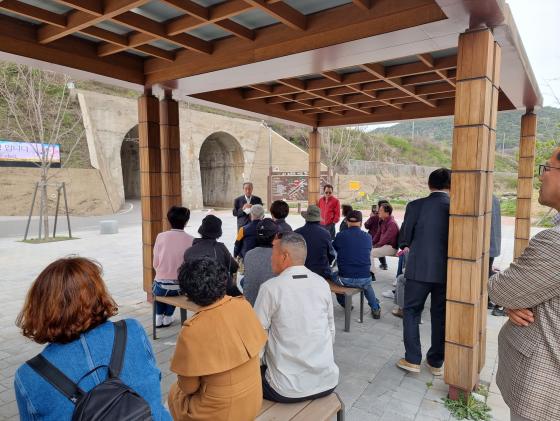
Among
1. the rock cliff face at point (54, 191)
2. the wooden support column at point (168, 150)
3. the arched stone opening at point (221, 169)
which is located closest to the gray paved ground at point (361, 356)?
the wooden support column at point (168, 150)

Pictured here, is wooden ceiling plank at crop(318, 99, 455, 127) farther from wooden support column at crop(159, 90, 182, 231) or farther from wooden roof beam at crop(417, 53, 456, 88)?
wooden support column at crop(159, 90, 182, 231)

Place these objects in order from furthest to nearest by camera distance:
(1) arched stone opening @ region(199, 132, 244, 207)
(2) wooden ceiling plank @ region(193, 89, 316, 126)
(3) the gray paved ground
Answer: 1. (1) arched stone opening @ region(199, 132, 244, 207)
2. (2) wooden ceiling plank @ region(193, 89, 316, 126)
3. (3) the gray paved ground

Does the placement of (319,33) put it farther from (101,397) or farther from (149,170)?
(101,397)

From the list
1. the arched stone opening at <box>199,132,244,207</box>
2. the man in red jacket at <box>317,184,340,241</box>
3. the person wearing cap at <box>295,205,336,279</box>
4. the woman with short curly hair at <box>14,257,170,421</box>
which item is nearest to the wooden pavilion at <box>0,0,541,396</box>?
the person wearing cap at <box>295,205,336,279</box>

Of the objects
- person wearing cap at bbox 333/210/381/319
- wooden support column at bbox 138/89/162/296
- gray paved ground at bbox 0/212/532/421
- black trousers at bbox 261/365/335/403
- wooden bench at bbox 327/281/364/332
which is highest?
wooden support column at bbox 138/89/162/296

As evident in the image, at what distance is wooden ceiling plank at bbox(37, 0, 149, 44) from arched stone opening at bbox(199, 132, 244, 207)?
21.1 metres

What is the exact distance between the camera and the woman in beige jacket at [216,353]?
63.9 inches

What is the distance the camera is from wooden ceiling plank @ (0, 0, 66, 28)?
10.3ft

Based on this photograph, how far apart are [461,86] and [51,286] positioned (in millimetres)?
2851

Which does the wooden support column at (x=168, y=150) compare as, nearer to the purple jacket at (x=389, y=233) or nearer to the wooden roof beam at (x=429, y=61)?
the purple jacket at (x=389, y=233)

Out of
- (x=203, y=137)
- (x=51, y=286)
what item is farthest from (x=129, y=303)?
(x=203, y=137)

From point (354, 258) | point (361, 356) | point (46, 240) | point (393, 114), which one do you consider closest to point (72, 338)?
point (361, 356)

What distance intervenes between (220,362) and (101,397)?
0.61 metres

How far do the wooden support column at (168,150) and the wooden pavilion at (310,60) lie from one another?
1cm
